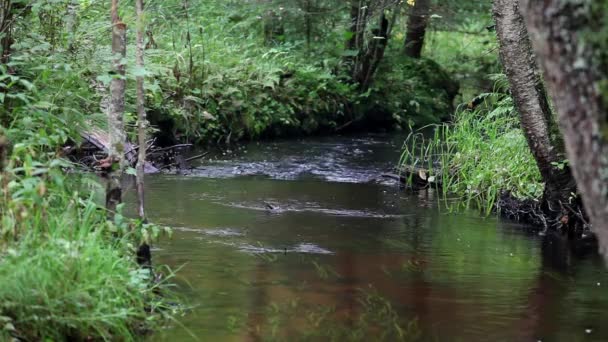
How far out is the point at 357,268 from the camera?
292 inches

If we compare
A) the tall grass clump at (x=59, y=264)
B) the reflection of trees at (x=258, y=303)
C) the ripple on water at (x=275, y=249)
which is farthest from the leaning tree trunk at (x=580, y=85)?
the ripple on water at (x=275, y=249)

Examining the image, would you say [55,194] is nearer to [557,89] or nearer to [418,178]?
[557,89]

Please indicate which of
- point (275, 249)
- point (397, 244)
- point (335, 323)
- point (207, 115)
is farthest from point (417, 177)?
point (335, 323)

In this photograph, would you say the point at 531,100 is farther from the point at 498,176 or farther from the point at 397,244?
the point at 397,244

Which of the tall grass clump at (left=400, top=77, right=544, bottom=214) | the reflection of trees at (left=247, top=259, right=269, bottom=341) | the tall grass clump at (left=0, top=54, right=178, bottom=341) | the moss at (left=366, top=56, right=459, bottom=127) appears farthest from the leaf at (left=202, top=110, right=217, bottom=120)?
the tall grass clump at (left=0, top=54, right=178, bottom=341)

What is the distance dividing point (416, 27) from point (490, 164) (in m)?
11.1

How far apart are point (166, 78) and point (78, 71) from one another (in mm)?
7990

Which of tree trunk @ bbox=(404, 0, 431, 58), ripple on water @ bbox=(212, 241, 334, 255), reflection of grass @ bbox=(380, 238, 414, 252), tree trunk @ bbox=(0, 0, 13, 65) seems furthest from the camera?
tree trunk @ bbox=(404, 0, 431, 58)

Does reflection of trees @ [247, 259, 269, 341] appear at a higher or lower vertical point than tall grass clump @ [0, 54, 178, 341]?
lower

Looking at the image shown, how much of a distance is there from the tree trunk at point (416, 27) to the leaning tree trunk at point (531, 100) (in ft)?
31.4

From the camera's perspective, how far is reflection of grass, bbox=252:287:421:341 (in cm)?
557

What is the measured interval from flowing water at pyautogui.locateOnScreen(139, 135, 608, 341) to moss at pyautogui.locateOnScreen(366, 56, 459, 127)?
754 cm

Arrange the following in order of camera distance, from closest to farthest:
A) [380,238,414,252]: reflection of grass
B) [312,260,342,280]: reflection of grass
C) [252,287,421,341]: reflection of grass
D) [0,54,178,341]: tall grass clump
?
[0,54,178,341]: tall grass clump → [252,287,421,341]: reflection of grass → [312,260,342,280]: reflection of grass → [380,238,414,252]: reflection of grass

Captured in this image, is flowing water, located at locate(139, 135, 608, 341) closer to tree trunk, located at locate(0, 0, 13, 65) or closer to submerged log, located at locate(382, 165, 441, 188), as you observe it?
submerged log, located at locate(382, 165, 441, 188)
